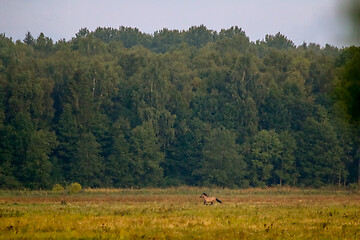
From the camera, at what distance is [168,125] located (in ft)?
290

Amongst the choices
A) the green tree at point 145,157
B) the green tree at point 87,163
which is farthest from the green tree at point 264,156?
the green tree at point 87,163

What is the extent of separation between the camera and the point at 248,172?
85.2 m

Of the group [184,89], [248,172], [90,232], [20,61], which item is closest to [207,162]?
[248,172]

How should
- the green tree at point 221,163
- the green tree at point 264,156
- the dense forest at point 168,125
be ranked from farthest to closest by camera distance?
the green tree at point 264,156 < the green tree at point 221,163 < the dense forest at point 168,125

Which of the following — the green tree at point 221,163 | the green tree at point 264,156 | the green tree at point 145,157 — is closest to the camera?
the green tree at point 221,163

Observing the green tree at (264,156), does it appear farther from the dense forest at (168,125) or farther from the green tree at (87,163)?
the green tree at (87,163)

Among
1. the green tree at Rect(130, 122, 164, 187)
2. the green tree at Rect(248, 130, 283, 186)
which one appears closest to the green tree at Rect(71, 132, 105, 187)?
the green tree at Rect(130, 122, 164, 187)

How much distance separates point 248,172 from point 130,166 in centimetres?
1530

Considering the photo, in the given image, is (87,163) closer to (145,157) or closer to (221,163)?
(145,157)

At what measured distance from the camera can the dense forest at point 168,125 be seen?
8112 cm

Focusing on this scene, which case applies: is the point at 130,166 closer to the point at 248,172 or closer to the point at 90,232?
the point at 248,172

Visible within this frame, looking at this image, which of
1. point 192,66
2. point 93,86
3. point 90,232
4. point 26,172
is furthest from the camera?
point 192,66

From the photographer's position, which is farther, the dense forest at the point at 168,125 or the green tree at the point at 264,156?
A: the green tree at the point at 264,156

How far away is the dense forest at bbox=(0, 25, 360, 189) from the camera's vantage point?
81.1m
